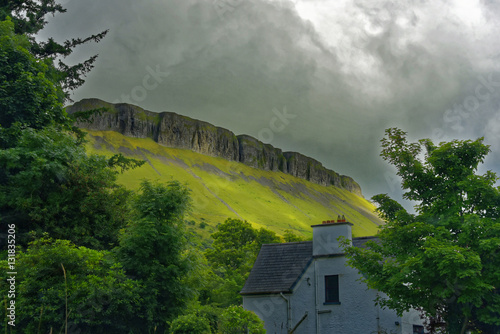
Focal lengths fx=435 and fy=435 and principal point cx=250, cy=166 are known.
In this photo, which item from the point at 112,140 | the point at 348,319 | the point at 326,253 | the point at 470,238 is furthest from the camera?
the point at 112,140

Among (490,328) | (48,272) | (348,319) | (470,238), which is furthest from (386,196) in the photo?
(48,272)

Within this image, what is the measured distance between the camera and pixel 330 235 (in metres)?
23.8

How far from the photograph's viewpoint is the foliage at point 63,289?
45.9ft

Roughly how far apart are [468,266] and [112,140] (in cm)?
18211

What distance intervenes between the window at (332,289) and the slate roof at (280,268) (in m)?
1.42

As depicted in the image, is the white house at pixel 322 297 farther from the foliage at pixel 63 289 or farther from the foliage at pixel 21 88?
the foliage at pixel 21 88

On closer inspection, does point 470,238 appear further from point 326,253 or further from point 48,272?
point 48,272

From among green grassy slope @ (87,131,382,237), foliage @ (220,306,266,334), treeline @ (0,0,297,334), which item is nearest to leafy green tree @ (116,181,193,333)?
treeline @ (0,0,297,334)

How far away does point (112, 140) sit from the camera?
183125 mm

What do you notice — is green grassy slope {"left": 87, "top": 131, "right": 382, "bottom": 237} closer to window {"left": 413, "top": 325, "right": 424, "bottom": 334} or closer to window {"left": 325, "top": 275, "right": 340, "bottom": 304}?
window {"left": 325, "top": 275, "right": 340, "bottom": 304}

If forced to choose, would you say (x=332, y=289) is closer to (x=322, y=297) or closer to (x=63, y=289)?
(x=322, y=297)

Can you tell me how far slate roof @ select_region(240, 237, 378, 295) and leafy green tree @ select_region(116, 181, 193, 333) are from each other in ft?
23.1

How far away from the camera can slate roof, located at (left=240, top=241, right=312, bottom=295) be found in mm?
23984

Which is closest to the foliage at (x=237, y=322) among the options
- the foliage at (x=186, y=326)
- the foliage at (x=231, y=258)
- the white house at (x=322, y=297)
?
the foliage at (x=186, y=326)
